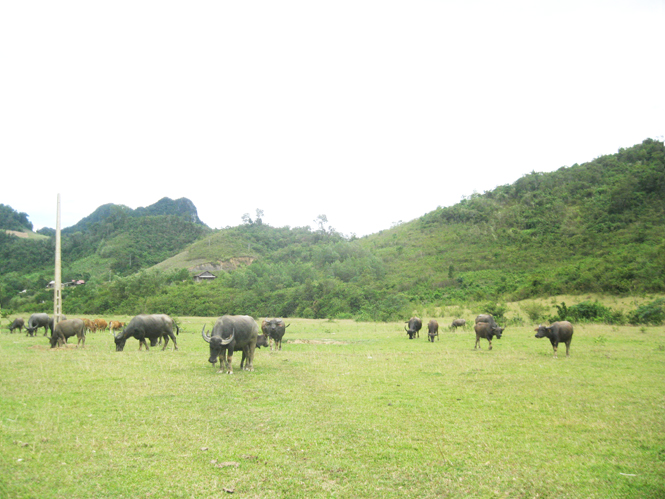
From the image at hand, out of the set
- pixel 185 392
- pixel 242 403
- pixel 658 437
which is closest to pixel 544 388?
pixel 658 437

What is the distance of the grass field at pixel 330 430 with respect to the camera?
19.3ft

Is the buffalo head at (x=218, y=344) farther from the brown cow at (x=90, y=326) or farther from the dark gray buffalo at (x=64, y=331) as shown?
the brown cow at (x=90, y=326)

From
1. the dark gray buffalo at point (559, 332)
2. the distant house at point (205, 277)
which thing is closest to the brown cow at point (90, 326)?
the dark gray buffalo at point (559, 332)

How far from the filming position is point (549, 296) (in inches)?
1658

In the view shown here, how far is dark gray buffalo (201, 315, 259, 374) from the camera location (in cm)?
1356

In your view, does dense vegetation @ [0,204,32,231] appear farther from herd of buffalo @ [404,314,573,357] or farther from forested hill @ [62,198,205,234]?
herd of buffalo @ [404,314,573,357]

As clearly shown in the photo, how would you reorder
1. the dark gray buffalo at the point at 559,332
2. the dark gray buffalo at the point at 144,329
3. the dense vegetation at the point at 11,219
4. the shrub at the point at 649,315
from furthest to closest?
the dense vegetation at the point at 11,219
the shrub at the point at 649,315
the dark gray buffalo at the point at 144,329
the dark gray buffalo at the point at 559,332

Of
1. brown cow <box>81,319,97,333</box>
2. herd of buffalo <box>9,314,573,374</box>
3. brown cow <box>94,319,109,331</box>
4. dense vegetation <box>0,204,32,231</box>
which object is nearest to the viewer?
herd of buffalo <box>9,314,573,374</box>

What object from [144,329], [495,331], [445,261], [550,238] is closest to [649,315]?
[495,331]

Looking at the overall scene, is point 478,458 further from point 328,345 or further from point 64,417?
point 328,345

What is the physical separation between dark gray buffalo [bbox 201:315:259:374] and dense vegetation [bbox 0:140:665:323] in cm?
2734

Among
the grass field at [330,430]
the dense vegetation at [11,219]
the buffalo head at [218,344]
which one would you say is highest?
the dense vegetation at [11,219]

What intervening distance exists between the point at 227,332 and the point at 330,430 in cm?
678

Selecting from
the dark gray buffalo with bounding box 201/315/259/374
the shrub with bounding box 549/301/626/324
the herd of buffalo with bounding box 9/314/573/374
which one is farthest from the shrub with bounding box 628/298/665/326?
the dark gray buffalo with bounding box 201/315/259/374
